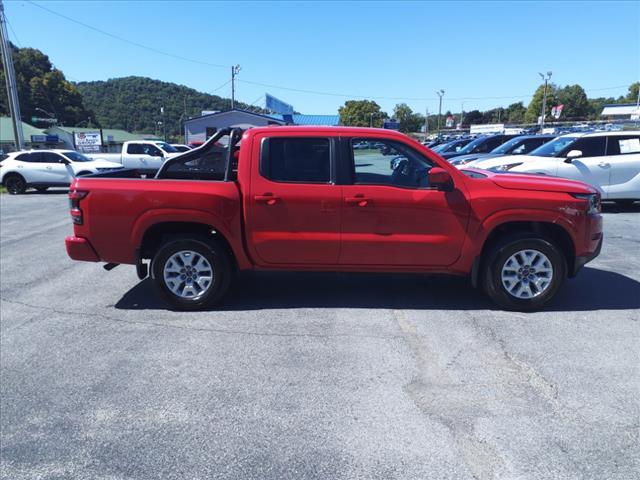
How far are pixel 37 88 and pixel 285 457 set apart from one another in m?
96.8

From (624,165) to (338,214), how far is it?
29.7ft

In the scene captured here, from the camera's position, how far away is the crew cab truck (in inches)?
188

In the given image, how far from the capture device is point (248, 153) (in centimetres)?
491

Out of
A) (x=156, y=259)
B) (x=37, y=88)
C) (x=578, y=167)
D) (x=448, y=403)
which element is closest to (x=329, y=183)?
(x=156, y=259)

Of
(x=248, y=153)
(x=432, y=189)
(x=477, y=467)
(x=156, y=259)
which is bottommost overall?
(x=477, y=467)

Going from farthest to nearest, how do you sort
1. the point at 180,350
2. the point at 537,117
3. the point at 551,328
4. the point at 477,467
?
the point at 537,117, the point at 551,328, the point at 180,350, the point at 477,467

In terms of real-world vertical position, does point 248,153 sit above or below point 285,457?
above

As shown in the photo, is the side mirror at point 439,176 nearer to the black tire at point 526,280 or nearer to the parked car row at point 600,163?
the black tire at point 526,280

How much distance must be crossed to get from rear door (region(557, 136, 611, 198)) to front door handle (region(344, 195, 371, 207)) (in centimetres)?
781

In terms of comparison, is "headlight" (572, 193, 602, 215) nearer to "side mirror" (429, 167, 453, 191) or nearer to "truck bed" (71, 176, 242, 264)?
"side mirror" (429, 167, 453, 191)

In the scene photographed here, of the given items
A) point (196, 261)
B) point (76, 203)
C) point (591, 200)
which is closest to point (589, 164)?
point (591, 200)

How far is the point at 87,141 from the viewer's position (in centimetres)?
Result: 3809

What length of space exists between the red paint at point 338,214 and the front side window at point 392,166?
0.28ft

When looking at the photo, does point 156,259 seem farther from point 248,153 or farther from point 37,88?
point 37,88
